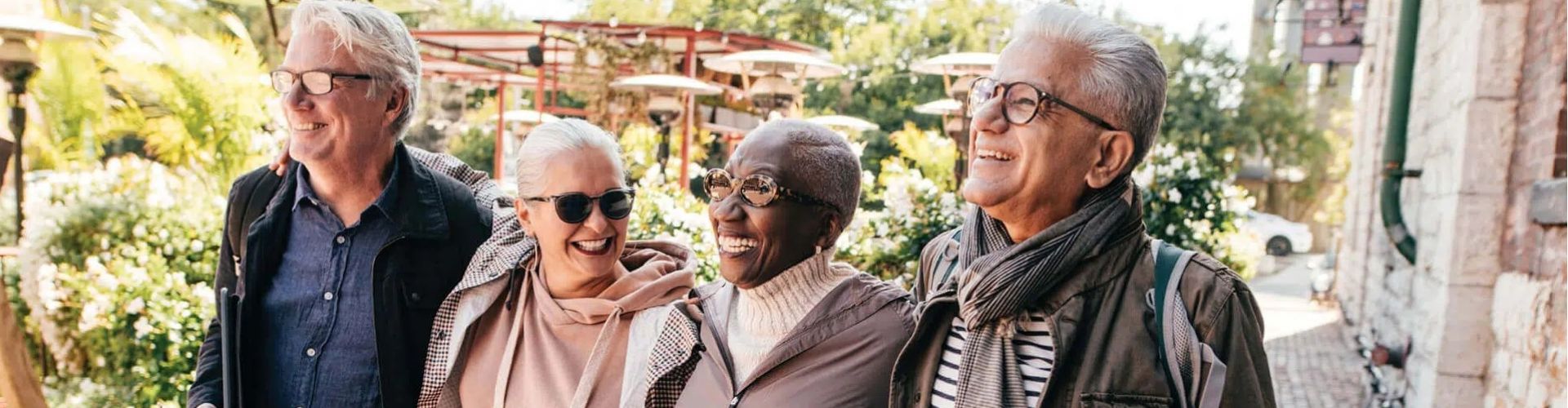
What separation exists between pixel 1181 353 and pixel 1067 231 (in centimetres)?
23

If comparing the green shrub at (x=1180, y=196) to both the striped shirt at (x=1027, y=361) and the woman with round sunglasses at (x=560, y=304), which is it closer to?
the woman with round sunglasses at (x=560, y=304)

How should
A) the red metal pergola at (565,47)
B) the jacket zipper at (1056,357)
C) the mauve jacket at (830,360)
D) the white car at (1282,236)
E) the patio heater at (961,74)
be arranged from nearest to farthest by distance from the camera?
the jacket zipper at (1056,357), the mauve jacket at (830,360), the patio heater at (961,74), the red metal pergola at (565,47), the white car at (1282,236)

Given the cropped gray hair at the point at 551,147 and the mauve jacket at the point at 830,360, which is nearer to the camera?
the mauve jacket at the point at 830,360

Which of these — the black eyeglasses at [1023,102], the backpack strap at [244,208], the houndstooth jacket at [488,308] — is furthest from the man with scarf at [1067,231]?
the backpack strap at [244,208]

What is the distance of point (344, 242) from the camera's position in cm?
244

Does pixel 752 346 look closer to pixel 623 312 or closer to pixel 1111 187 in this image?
pixel 623 312

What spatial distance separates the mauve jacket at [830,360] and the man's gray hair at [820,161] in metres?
0.15

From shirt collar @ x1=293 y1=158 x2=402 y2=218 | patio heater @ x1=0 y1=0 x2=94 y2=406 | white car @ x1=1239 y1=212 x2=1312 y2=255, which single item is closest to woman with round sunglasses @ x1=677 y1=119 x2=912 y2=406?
shirt collar @ x1=293 y1=158 x2=402 y2=218

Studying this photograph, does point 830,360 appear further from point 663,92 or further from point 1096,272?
point 663,92

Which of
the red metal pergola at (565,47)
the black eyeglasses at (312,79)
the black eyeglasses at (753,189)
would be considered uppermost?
the red metal pergola at (565,47)

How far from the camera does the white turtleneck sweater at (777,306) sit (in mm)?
2004

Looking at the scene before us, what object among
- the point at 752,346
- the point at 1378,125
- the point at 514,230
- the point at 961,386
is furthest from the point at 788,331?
the point at 1378,125

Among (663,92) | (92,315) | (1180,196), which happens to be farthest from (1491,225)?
(663,92)

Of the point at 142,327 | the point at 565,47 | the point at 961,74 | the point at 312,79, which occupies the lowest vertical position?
the point at 142,327
